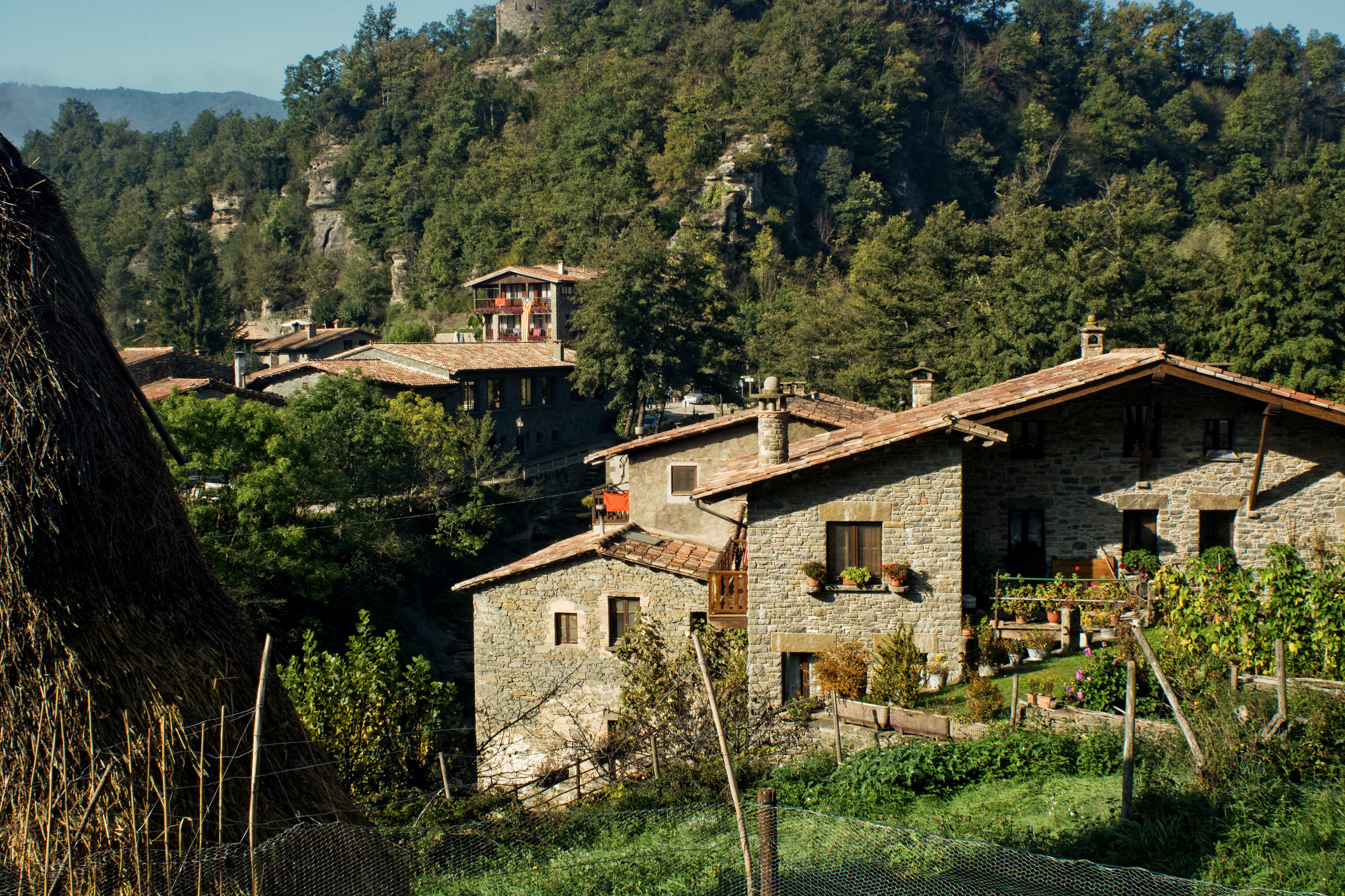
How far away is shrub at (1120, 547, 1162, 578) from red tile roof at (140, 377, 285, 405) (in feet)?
84.3

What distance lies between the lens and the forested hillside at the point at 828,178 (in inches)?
1374

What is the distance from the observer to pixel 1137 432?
54.6ft

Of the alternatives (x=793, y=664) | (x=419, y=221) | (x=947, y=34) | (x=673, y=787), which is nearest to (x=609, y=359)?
(x=793, y=664)

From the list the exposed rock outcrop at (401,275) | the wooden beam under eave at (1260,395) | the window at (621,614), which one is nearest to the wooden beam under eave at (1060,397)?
the wooden beam under eave at (1260,395)

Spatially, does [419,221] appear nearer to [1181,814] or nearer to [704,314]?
[704,314]

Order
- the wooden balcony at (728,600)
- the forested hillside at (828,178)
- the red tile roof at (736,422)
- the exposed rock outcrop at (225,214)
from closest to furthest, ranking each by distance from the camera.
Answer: the wooden balcony at (728,600) → the red tile roof at (736,422) → the forested hillside at (828,178) → the exposed rock outcrop at (225,214)

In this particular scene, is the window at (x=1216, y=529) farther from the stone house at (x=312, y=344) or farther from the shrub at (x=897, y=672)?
the stone house at (x=312, y=344)

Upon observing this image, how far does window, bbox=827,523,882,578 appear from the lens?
15.2 metres

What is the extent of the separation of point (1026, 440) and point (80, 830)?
14119mm

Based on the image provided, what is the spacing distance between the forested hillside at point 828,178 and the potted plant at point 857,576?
60.5 feet

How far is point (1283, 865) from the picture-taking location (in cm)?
753

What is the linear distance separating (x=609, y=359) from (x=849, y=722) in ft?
102

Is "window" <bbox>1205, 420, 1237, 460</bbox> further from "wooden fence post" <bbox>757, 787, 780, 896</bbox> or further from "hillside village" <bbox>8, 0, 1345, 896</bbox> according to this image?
"wooden fence post" <bbox>757, 787, 780, 896</bbox>

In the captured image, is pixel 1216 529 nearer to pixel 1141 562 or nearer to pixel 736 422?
pixel 1141 562
